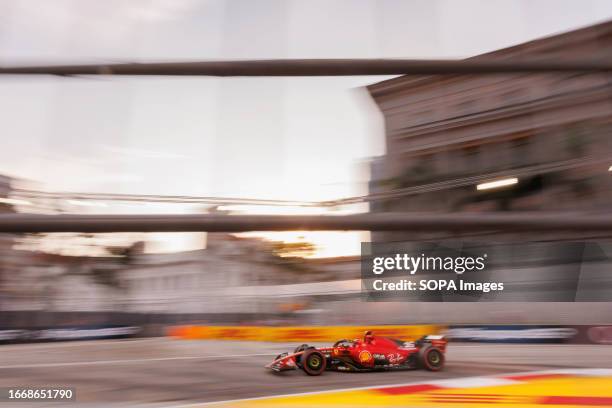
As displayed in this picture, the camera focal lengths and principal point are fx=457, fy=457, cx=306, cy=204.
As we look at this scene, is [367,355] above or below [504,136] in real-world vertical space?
below

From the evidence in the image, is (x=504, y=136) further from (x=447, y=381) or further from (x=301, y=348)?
(x=301, y=348)

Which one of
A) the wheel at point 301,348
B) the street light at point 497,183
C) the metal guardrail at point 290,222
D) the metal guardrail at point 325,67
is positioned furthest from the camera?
the metal guardrail at point 325,67

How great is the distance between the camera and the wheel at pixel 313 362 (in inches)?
85.8

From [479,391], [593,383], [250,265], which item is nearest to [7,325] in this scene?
[250,265]

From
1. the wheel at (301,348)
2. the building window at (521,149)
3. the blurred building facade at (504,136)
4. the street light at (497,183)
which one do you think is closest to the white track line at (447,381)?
the wheel at (301,348)

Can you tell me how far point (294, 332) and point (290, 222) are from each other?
0.56 m

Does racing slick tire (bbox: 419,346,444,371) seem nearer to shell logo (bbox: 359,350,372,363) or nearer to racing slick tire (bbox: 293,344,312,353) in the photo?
shell logo (bbox: 359,350,372,363)

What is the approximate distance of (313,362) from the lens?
2.21 m

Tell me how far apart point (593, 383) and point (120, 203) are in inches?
99.6

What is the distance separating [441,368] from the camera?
7.23 feet

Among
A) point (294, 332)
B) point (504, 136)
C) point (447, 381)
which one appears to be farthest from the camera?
point (504, 136)

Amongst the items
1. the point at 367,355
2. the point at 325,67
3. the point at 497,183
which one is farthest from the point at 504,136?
the point at 367,355

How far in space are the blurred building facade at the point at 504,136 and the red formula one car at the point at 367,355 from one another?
26.8 inches

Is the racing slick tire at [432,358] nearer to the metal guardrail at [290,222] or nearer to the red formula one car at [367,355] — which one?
the red formula one car at [367,355]
